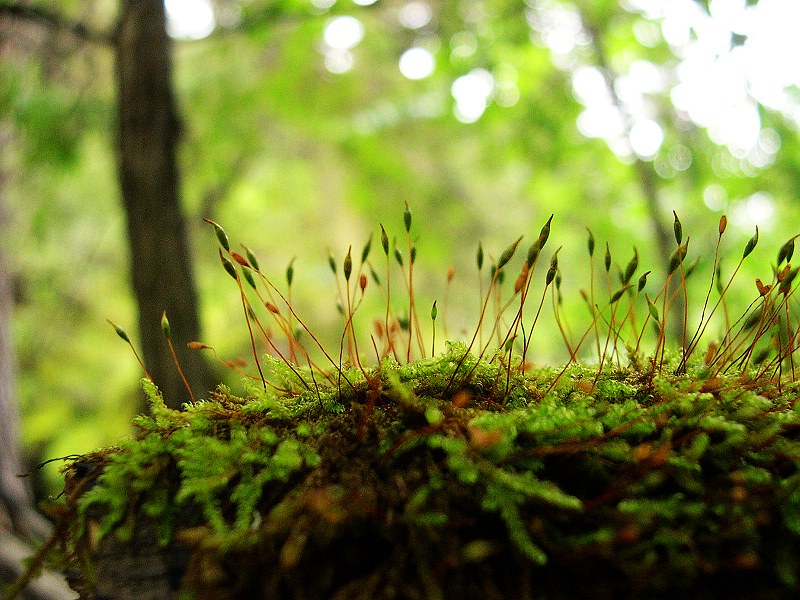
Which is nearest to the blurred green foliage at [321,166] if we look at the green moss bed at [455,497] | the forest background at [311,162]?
the forest background at [311,162]

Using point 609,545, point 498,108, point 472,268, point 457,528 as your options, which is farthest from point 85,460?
point 472,268

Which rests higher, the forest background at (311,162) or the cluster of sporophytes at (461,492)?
the forest background at (311,162)

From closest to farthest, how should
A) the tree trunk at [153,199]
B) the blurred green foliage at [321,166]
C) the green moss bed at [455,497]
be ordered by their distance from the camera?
the green moss bed at [455,497], the tree trunk at [153,199], the blurred green foliage at [321,166]

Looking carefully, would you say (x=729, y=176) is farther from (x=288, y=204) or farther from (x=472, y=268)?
(x=288, y=204)

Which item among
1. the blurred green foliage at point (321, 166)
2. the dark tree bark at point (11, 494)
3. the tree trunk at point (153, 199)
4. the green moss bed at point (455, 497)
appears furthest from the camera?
the blurred green foliage at point (321, 166)

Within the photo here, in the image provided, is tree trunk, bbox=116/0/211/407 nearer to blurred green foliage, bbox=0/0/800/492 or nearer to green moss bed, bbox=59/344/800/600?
blurred green foliage, bbox=0/0/800/492

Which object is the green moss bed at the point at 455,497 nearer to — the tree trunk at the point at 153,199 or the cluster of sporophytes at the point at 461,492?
the cluster of sporophytes at the point at 461,492
